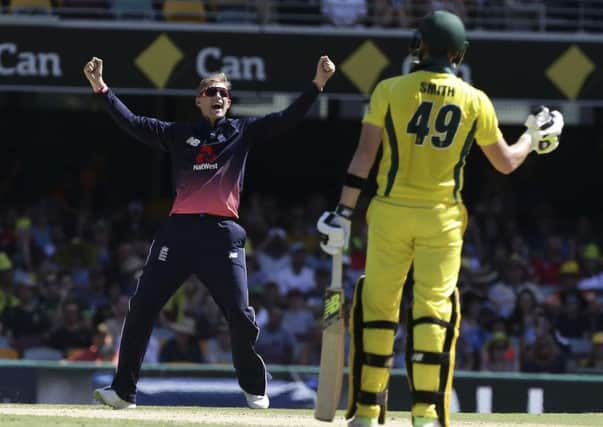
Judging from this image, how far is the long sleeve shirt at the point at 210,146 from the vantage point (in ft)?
25.1

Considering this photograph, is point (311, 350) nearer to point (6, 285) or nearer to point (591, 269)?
point (6, 285)

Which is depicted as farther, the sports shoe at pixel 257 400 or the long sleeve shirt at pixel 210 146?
the sports shoe at pixel 257 400

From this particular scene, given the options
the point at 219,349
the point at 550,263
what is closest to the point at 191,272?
the point at 219,349

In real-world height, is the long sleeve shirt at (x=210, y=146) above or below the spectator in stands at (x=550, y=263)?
above

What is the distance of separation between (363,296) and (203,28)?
9227 mm

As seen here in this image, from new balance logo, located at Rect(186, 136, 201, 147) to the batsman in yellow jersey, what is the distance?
52.0 inches

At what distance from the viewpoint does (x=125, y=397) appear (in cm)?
781

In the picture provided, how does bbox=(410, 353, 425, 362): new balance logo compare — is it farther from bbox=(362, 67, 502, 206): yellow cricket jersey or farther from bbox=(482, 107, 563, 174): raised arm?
bbox=(482, 107, 563, 174): raised arm

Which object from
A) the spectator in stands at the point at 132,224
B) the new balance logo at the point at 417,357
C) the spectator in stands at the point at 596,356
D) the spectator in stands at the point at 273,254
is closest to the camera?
the new balance logo at the point at 417,357

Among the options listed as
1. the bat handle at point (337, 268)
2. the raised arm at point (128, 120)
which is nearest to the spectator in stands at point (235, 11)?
the raised arm at point (128, 120)

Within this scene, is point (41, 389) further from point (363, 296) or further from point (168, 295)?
point (363, 296)

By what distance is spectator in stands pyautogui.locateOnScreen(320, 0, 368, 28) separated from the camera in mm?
15664

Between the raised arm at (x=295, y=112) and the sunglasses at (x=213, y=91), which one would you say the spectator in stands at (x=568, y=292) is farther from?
the sunglasses at (x=213, y=91)

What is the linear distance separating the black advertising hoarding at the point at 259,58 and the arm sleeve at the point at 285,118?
7.67m
